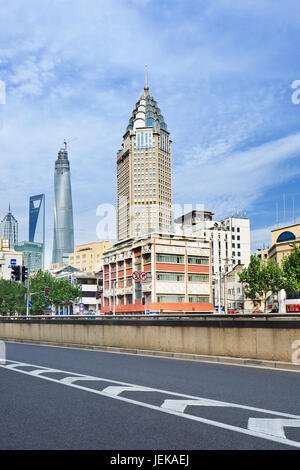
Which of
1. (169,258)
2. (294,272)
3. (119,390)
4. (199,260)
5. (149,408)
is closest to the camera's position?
(149,408)

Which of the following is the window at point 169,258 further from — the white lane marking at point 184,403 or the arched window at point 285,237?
the white lane marking at point 184,403

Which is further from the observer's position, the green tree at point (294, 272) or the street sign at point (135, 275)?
the street sign at point (135, 275)

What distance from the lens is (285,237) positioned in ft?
361

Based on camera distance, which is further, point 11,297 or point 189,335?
point 11,297

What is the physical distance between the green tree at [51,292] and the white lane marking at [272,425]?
370 ft

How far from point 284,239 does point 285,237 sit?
0.58 metres

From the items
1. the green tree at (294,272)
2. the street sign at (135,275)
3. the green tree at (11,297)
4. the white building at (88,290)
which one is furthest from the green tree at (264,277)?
the green tree at (11,297)

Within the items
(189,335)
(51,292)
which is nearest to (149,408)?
(189,335)

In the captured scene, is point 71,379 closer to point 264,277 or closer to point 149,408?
point 149,408

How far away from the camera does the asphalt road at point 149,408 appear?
5617 mm

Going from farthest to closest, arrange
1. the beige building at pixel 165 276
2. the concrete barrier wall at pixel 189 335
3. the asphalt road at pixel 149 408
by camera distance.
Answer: the beige building at pixel 165 276 < the concrete barrier wall at pixel 189 335 < the asphalt road at pixel 149 408

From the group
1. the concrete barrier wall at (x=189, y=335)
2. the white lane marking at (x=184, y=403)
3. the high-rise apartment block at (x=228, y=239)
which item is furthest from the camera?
the high-rise apartment block at (x=228, y=239)

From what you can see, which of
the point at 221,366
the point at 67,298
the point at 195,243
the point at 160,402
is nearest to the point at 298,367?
the point at 221,366
